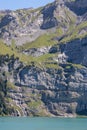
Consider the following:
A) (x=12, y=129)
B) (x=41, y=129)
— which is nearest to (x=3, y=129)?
(x=12, y=129)

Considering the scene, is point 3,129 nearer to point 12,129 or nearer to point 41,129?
point 12,129
